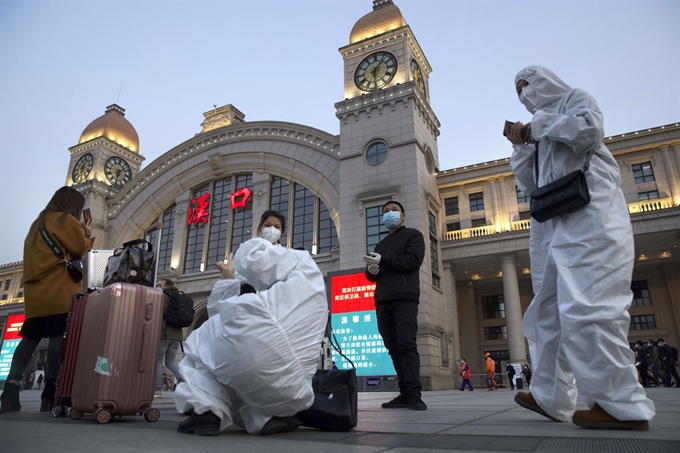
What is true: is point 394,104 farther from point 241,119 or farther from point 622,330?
point 622,330

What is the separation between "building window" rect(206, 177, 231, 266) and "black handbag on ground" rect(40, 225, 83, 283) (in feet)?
65.6

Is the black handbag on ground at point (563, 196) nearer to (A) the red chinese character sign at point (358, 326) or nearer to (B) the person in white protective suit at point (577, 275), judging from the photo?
(B) the person in white protective suit at point (577, 275)

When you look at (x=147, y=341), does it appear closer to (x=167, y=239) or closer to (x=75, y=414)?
(x=75, y=414)

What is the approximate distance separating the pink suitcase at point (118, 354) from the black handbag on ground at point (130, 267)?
0.69ft

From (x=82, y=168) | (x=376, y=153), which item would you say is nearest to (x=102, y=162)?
(x=82, y=168)

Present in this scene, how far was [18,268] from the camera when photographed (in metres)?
33.6

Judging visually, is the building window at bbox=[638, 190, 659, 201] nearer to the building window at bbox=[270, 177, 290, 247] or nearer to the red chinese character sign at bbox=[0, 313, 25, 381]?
the building window at bbox=[270, 177, 290, 247]

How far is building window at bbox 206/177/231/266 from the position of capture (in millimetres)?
24391

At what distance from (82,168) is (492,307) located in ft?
91.3

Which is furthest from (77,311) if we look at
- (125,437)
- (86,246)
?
(125,437)

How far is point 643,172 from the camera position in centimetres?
2098

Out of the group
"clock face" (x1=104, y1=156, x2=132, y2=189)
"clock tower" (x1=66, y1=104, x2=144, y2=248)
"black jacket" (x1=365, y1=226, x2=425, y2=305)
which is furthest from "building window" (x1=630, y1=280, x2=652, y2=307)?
"clock face" (x1=104, y1=156, x2=132, y2=189)

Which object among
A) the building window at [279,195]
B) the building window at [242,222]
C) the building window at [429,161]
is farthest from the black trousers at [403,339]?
the building window at [242,222]

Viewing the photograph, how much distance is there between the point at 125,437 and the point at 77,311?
6.91ft
